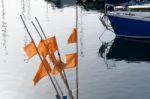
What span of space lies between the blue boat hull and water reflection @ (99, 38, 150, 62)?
89 centimetres

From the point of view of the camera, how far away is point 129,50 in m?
48.0

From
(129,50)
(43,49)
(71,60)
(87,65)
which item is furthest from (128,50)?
(43,49)

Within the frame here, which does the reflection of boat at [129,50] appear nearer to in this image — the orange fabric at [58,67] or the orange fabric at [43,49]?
the orange fabric at [58,67]

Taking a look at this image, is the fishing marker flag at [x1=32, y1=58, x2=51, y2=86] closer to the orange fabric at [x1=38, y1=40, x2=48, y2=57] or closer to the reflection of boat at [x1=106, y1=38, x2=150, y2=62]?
the orange fabric at [x1=38, y1=40, x2=48, y2=57]

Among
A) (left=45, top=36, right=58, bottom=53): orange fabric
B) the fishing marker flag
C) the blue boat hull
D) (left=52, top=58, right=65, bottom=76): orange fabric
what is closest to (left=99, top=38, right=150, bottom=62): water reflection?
the blue boat hull

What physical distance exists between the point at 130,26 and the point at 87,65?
14.8 metres

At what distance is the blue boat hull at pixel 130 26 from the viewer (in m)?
52.4

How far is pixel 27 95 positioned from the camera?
32.5m

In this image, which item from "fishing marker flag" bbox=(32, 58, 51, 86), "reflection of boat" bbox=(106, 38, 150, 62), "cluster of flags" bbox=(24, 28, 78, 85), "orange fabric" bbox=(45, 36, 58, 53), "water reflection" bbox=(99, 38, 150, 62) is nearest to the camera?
"cluster of flags" bbox=(24, 28, 78, 85)

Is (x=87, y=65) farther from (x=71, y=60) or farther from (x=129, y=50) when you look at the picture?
(x=71, y=60)

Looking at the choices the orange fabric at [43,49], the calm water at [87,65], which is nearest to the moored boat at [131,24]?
the calm water at [87,65]

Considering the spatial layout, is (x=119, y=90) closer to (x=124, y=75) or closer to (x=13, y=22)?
(x=124, y=75)

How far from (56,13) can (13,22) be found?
1370cm

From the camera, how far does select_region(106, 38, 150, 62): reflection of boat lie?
4439 centimetres
